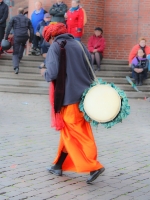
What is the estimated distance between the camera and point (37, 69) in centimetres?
1598

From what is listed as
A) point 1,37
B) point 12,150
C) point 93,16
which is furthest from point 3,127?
point 93,16

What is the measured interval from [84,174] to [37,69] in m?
9.67

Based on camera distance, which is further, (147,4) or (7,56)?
(147,4)

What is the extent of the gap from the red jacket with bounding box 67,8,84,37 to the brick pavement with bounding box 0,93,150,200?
5423 mm

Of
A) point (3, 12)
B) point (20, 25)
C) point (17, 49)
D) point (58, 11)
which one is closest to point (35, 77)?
point (17, 49)

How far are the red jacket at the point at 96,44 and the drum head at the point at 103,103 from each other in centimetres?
1045

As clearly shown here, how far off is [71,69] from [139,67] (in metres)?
9.48

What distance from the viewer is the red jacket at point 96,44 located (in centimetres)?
1631

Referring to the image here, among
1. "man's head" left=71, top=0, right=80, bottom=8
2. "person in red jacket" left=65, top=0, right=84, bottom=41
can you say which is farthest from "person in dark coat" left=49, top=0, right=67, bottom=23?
"man's head" left=71, top=0, right=80, bottom=8

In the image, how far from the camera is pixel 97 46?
16359 mm

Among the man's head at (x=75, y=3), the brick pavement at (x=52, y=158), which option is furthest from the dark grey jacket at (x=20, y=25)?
the brick pavement at (x=52, y=158)

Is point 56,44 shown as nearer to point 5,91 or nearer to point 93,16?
point 5,91

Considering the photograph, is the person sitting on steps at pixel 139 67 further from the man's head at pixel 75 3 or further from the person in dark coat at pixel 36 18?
the person in dark coat at pixel 36 18

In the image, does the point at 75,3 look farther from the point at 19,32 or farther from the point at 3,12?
the point at 3,12
